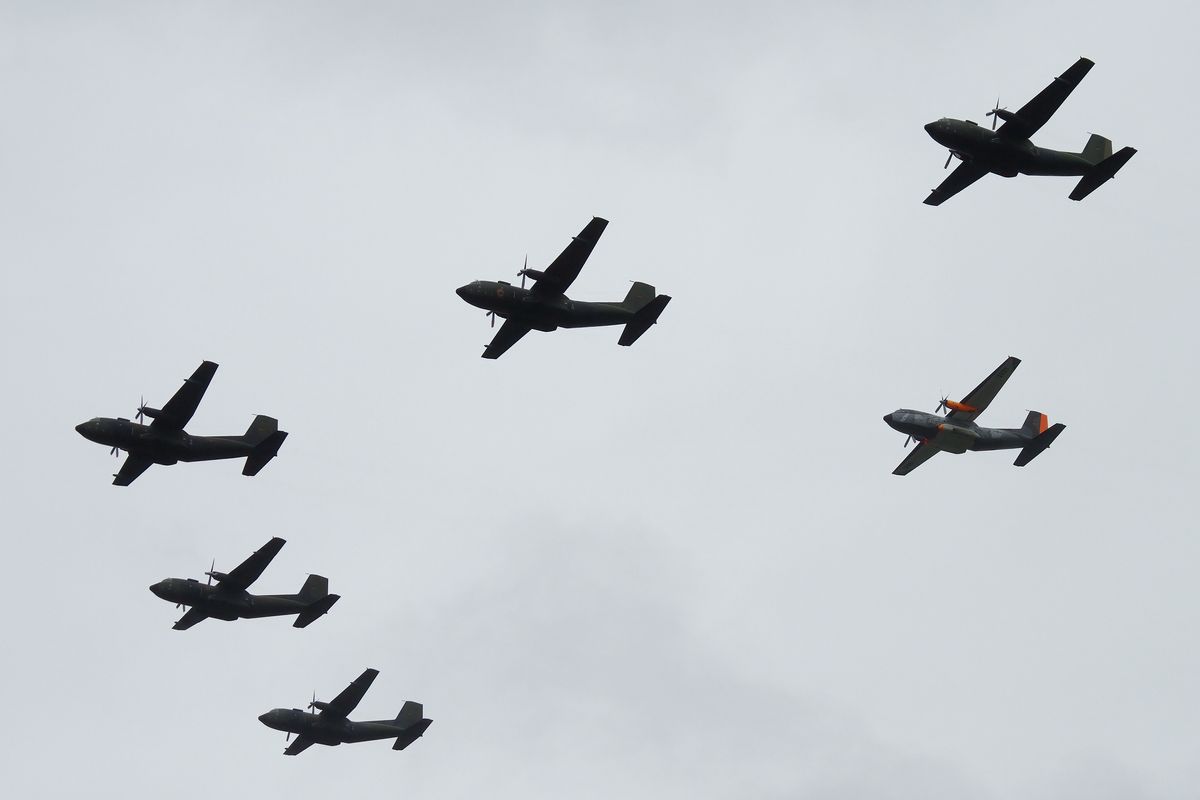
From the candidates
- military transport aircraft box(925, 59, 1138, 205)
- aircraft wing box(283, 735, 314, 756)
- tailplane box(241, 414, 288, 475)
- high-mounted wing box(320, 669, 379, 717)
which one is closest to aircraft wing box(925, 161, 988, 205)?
military transport aircraft box(925, 59, 1138, 205)

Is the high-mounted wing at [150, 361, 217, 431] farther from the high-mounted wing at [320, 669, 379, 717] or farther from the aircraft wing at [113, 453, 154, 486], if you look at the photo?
the high-mounted wing at [320, 669, 379, 717]

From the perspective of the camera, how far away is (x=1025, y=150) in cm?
8938

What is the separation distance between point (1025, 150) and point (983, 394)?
19.8 meters

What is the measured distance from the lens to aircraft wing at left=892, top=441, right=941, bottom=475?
107m

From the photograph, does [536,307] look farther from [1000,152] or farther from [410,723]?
[410,723]

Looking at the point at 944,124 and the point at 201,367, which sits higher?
the point at 944,124

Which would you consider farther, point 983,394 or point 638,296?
point 983,394

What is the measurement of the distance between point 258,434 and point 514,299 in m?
20.6

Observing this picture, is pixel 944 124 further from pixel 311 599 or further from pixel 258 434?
→ pixel 311 599

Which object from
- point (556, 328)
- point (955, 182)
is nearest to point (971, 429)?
point (955, 182)

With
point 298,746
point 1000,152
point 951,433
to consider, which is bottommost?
point 298,746

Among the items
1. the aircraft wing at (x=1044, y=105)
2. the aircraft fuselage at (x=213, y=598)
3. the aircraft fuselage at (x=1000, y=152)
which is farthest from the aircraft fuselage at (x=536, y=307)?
the aircraft fuselage at (x=213, y=598)

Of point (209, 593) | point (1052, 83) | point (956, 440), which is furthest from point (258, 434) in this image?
point (1052, 83)

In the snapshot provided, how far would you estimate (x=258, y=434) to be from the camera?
323 ft
